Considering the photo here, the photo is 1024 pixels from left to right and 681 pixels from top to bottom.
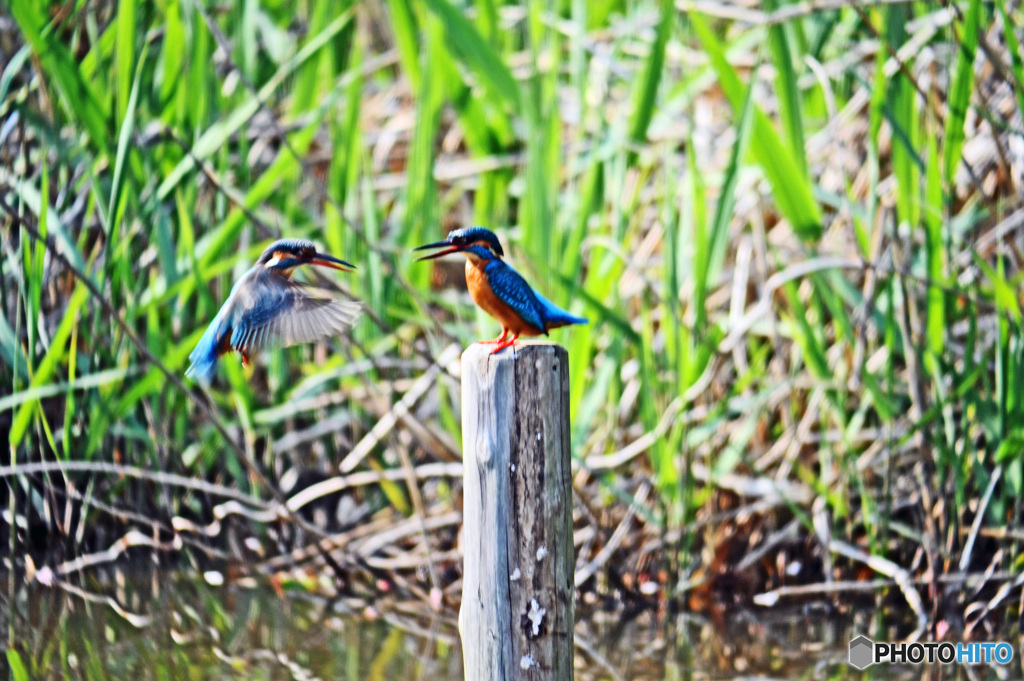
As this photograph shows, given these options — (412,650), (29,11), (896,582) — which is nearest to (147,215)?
(29,11)

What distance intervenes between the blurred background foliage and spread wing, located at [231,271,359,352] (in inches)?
38.9

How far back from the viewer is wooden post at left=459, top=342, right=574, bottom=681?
5.68 ft

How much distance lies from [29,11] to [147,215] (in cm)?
66

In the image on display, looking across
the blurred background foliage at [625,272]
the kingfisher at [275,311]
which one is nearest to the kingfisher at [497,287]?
the kingfisher at [275,311]

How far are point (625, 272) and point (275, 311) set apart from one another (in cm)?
227

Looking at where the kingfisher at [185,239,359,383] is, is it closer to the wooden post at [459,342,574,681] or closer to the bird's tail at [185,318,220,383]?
the bird's tail at [185,318,220,383]

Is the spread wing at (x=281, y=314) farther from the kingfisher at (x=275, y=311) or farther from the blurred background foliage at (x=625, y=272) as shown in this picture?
the blurred background foliage at (x=625, y=272)

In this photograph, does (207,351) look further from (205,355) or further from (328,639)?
(328,639)

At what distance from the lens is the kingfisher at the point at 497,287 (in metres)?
1.75

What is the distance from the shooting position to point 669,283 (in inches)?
115

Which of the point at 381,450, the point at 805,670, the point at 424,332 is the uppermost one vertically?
the point at 424,332

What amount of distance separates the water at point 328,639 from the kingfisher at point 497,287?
4.81ft

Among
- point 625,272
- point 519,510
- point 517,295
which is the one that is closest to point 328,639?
point 519,510

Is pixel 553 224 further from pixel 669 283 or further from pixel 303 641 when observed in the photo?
pixel 303 641
